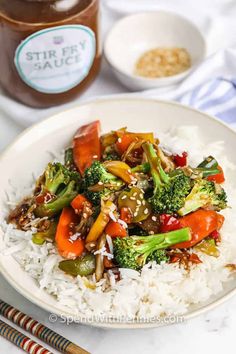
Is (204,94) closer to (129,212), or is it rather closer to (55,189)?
(55,189)

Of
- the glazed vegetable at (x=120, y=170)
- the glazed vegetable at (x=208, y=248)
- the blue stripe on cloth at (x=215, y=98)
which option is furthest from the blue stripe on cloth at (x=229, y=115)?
the glazed vegetable at (x=208, y=248)

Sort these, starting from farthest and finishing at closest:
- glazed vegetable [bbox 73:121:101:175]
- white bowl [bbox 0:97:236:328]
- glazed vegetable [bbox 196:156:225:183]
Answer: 1. white bowl [bbox 0:97:236:328]
2. glazed vegetable [bbox 73:121:101:175]
3. glazed vegetable [bbox 196:156:225:183]

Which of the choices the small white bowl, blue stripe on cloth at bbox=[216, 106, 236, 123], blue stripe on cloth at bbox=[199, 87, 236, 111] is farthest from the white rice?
the small white bowl

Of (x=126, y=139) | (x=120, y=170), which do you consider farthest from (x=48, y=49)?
(x=120, y=170)

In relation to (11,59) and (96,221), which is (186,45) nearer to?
(11,59)

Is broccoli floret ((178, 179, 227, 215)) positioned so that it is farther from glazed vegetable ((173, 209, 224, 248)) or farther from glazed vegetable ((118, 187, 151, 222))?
glazed vegetable ((118, 187, 151, 222))
